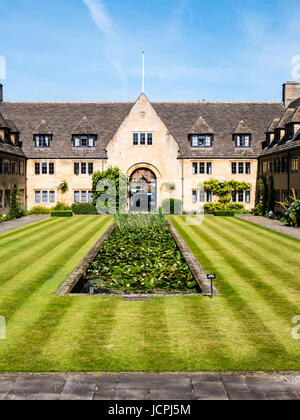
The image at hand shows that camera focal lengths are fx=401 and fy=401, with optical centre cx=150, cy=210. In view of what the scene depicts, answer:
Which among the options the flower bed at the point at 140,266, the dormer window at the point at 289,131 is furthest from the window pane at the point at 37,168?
the dormer window at the point at 289,131

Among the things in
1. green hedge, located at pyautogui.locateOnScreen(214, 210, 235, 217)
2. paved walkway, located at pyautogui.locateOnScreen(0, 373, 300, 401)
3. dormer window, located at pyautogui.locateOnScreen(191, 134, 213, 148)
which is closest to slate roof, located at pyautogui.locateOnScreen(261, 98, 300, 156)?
dormer window, located at pyautogui.locateOnScreen(191, 134, 213, 148)

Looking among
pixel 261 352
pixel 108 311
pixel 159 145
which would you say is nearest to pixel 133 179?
pixel 159 145

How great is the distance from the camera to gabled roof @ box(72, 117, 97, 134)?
48.0 metres

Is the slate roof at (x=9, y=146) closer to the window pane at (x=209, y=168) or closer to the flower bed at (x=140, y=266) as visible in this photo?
the flower bed at (x=140, y=266)

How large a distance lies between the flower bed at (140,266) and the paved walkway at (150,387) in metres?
6.97

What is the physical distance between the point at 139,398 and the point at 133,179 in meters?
41.9

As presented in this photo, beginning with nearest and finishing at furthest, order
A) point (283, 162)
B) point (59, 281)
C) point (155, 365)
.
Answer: point (155, 365)
point (59, 281)
point (283, 162)

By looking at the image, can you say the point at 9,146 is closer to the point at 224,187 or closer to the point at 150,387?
the point at 224,187

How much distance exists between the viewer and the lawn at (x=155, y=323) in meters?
8.67

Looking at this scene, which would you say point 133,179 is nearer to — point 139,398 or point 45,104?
point 45,104

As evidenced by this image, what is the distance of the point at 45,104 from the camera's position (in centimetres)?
5231

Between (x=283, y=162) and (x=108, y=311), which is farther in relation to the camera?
(x=283, y=162)

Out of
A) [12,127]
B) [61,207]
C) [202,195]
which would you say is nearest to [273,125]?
[202,195]
